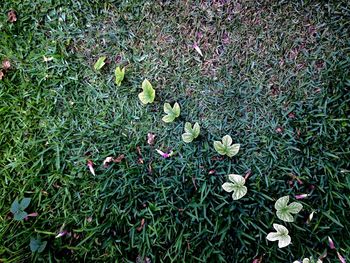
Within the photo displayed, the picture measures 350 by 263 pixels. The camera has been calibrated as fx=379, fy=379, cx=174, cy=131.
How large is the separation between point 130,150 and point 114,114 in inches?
7.1

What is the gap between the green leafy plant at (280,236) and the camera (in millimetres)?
1476

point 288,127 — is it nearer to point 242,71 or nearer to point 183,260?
point 242,71

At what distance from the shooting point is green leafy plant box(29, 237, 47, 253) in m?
1.59

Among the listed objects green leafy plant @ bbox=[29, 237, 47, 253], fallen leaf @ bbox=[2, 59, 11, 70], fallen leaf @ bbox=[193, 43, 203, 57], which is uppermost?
fallen leaf @ bbox=[193, 43, 203, 57]

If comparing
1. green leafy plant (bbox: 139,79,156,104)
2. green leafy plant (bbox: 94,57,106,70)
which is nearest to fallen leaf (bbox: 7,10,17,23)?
green leafy plant (bbox: 94,57,106,70)

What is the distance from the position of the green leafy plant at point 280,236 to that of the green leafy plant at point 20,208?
3.32ft

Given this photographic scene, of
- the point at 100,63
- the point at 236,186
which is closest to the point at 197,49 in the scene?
the point at 100,63

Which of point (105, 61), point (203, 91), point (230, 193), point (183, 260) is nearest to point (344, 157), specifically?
point (230, 193)

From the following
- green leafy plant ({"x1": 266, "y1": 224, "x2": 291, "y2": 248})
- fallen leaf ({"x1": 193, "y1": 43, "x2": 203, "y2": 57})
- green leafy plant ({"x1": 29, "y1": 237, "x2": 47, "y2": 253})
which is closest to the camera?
green leafy plant ({"x1": 266, "y1": 224, "x2": 291, "y2": 248})

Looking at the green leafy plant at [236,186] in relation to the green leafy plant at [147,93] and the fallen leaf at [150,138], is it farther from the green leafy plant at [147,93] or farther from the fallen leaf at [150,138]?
the green leafy plant at [147,93]

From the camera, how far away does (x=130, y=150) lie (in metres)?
1.66

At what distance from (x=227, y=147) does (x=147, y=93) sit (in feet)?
1.37

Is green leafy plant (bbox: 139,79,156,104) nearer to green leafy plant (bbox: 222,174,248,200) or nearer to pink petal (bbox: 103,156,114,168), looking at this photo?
pink petal (bbox: 103,156,114,168)

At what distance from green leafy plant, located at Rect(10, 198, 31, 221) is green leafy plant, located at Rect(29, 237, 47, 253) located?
0.11 metres
